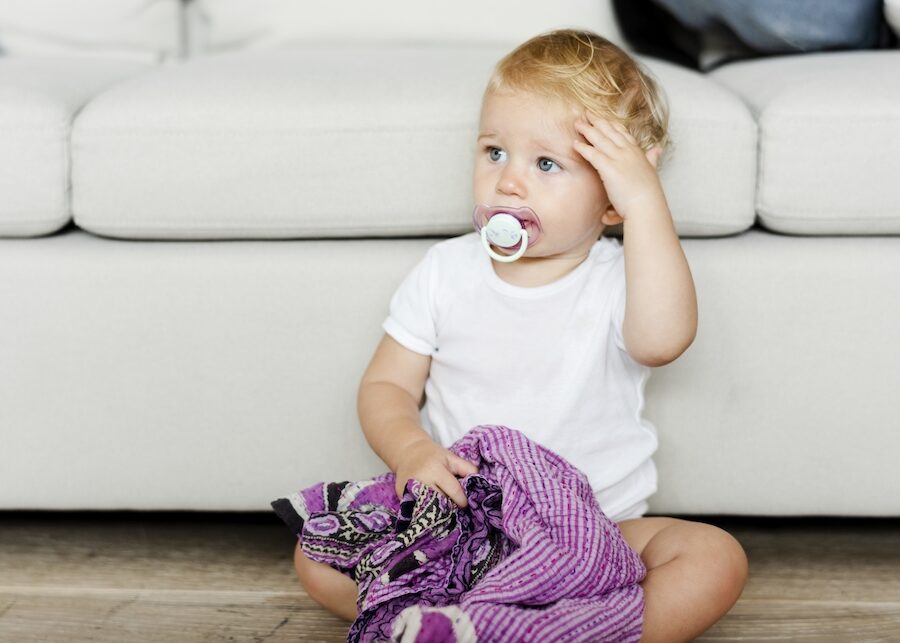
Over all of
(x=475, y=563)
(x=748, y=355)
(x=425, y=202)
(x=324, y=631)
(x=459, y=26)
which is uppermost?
(x=459, y=26)

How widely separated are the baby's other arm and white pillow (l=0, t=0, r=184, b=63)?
37.0 inches

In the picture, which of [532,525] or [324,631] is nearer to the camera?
[532,525]

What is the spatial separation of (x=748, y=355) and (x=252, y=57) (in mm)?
666

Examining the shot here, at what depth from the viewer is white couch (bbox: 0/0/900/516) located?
3.18 ft

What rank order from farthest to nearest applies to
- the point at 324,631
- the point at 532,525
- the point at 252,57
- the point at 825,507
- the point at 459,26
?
1. the point at 459,26
2. the point at 252,57
3. the point at 825,507
4. the point at 324,631
5. the point at 532,525

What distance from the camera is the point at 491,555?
840 millimetres

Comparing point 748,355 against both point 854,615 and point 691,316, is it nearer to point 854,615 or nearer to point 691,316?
point 691,316

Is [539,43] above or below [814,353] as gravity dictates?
above

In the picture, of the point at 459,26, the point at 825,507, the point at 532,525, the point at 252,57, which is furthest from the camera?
the point at 459,26

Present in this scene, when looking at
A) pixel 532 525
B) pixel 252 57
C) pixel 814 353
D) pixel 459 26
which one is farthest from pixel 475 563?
pixel 459 26

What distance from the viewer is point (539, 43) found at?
93 cm

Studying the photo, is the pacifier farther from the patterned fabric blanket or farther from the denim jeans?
the denim jeans

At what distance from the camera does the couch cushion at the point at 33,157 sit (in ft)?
3.20

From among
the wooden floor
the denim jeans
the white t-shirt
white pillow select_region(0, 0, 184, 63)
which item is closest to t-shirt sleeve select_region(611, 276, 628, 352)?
the white t-shirt
